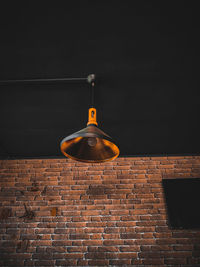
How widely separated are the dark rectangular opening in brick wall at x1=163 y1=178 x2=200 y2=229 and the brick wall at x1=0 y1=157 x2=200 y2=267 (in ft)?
0.33

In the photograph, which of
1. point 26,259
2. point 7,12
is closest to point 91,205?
point 26,259

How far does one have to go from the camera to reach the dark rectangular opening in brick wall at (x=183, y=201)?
3.02 meters

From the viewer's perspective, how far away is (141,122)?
9.27 ft

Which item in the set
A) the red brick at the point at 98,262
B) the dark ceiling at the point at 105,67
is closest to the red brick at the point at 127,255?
the red brick at the point at 98,262

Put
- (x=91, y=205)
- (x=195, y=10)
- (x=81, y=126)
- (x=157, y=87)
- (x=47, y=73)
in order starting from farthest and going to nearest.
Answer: (x=91, y=205) → (x=81, y=126) → (x=157, y=87) → (x=47, y=73) → (x=195, y=10)

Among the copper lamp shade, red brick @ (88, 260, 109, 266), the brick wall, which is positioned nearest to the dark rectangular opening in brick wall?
the brick wall

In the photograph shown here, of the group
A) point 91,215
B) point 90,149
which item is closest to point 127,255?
point 91,215

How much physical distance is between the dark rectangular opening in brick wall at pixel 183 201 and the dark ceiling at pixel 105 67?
2.40 ft

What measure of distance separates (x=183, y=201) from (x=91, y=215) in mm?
1454

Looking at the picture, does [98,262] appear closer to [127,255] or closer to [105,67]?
[127,255]

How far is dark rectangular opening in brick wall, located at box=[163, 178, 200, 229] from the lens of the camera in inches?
119

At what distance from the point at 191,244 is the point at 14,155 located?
318 cm

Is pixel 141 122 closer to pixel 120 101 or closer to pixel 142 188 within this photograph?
pixel 120 101

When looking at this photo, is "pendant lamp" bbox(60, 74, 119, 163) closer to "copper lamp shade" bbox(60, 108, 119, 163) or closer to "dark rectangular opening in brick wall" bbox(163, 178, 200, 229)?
"copper lamp shade" bbox(60, 108, 119, 163)
